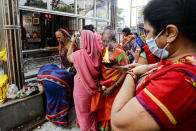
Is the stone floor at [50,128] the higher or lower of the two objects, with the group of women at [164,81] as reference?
lower

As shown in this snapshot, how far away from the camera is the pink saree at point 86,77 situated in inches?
82.8

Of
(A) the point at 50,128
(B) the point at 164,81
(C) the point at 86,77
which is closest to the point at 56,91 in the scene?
(A) the point at 50,128

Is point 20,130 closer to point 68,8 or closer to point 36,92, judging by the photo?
point 36,92

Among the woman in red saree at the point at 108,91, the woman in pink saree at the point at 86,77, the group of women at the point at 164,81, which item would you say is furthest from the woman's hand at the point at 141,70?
the woman in pink saree at the point at 86,77

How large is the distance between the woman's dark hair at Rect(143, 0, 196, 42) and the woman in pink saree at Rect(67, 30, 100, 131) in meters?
1.40

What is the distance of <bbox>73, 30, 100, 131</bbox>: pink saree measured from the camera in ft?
6.90

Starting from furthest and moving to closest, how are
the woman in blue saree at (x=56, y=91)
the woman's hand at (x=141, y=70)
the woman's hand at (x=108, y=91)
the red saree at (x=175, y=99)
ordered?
the woman in blue saree at (x=56, y=91)
the woman's hand at (x=108, y=91)
the woman's hand at (x=141, y=70)
the red saree at (x=175, y=99)

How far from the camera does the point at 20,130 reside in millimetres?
2467

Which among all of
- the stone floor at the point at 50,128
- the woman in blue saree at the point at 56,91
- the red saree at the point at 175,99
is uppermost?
the red saree at the point at 175,99

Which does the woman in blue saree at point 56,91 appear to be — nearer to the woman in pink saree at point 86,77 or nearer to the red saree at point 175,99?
the woman in pink saree at point 86,77

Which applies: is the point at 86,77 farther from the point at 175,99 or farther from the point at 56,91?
the point at 175,99

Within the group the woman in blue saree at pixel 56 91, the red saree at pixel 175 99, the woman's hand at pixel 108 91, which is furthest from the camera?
the woman in blue saree at pixel 56 91

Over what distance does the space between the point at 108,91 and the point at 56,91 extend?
1138mm

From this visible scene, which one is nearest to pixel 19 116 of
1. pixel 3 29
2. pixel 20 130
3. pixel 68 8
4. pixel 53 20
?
pixel 20 130
